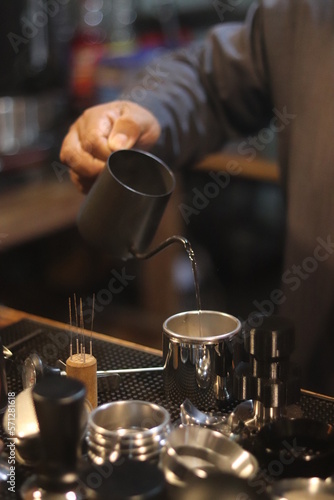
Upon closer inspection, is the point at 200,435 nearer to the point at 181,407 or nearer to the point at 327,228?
the point at 181,407

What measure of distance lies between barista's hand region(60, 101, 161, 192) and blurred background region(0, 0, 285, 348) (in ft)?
4.75

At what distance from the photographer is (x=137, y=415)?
954 mm

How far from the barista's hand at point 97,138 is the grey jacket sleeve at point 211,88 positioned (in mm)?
314

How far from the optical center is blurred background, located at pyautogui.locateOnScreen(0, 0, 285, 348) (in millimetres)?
2941

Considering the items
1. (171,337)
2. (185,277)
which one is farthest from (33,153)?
(171,337)

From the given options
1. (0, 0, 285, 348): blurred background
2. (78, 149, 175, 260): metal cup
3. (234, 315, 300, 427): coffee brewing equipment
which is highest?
(78, 149, 175, 260): metal cup

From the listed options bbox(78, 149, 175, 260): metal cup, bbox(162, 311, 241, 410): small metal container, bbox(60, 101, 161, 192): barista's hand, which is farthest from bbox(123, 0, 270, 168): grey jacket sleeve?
bbox(162, 311, 241, 410): small metal container

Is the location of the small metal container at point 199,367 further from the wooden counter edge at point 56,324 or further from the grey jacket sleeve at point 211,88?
the grey jacket sleeve at point 211,88

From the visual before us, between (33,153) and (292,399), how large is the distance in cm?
211

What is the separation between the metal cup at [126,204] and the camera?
1206 mm

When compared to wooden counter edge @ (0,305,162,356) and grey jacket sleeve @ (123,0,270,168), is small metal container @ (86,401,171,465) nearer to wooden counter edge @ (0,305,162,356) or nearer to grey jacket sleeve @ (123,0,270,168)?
wooden counter edge @ (0,305,162,356)

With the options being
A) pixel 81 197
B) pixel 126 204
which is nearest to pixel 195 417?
pixel 126 204

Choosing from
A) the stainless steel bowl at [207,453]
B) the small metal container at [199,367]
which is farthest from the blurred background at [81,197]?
the stainless steel bowl at [207,453]

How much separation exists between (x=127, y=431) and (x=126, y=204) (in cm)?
42
